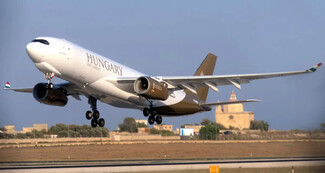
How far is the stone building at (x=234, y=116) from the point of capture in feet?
318

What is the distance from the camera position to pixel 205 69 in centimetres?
5403

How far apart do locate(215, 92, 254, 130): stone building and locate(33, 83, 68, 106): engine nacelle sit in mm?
52011

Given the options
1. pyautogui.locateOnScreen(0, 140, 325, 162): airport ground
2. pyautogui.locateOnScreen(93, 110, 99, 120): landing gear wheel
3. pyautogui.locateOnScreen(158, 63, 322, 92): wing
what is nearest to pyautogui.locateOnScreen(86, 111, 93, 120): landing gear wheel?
pyautogui.locateOnScreen(93, 110, 99, 120): landing gear wheel

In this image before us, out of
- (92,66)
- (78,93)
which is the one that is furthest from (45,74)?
(78,93)

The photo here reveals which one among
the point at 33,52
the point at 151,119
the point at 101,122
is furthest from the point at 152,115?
the point at 33,52

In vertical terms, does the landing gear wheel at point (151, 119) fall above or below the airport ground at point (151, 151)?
above

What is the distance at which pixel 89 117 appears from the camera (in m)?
46.5

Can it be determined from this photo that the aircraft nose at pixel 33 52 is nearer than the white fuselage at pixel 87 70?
Yes

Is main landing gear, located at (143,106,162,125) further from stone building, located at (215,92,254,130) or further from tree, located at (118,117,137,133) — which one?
stone building, located at (215,92,254,130)

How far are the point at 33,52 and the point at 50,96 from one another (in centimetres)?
851

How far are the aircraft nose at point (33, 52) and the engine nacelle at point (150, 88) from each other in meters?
7.99

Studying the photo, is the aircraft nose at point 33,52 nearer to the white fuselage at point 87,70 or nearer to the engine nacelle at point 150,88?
the white fuselage at point 87,70

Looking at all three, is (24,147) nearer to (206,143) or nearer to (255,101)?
(206,143)

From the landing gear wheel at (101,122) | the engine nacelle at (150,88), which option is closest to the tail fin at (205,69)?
the landing gear wheel at (101,122)
